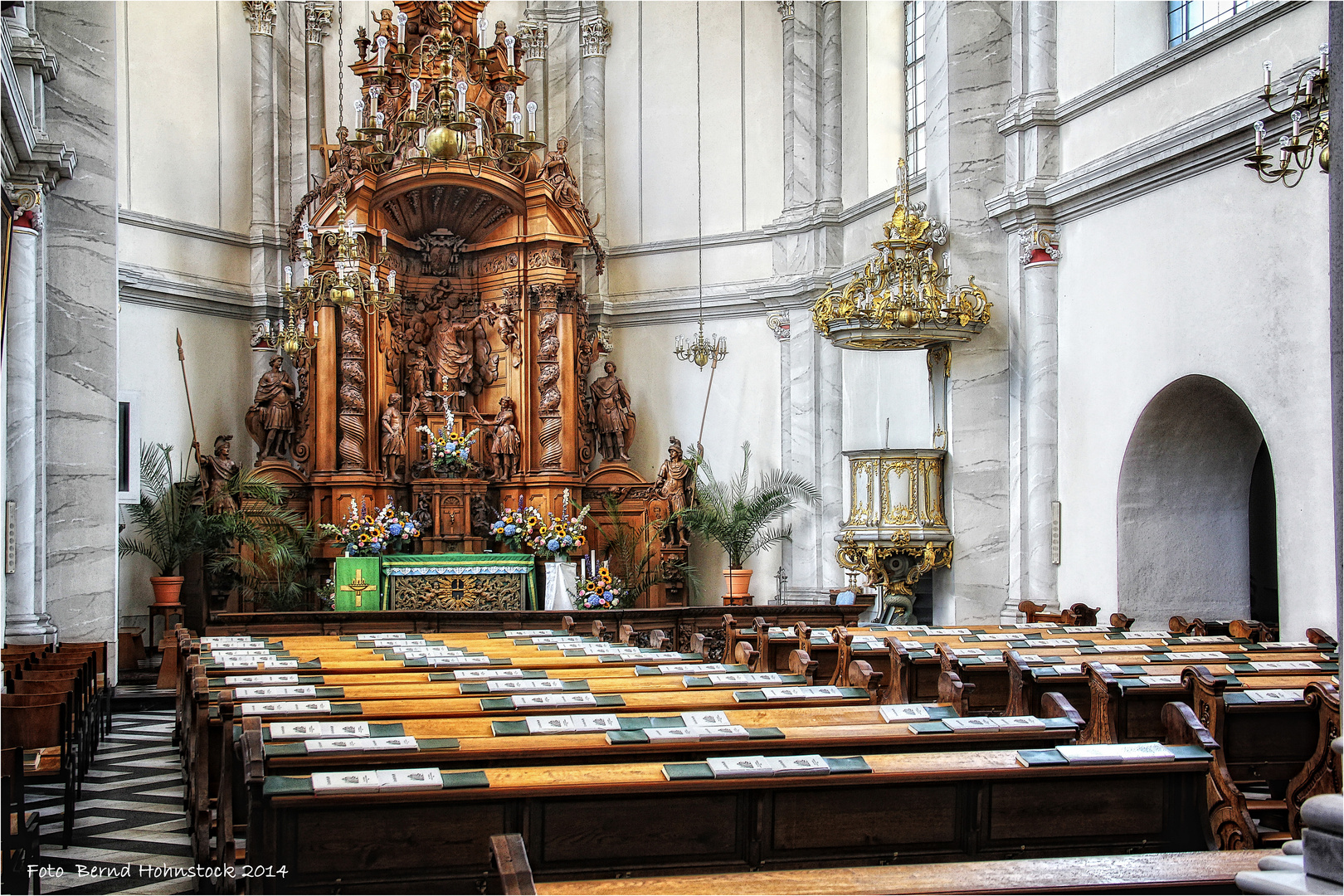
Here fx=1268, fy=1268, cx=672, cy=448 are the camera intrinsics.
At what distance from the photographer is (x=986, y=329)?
12219 mm

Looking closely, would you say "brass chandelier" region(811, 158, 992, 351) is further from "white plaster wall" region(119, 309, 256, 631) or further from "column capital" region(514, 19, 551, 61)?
"white plaster wall" region(119, 309, 256, 631)

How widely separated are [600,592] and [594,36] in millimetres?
7927

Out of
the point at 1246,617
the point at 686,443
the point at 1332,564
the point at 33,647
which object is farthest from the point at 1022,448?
the point at 33,647

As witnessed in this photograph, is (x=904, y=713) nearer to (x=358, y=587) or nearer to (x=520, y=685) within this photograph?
(x=520, y=685)

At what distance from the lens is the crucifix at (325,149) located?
16.1m

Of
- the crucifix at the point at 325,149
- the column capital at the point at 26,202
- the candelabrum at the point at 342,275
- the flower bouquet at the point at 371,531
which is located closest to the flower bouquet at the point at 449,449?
the flower bouquet at the point at 371,531

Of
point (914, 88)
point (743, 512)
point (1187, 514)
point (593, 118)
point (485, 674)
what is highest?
point (593, 118)

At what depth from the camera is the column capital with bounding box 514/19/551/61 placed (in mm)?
17750

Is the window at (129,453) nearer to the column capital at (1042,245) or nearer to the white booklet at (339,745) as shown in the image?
the column capital at (1042,245)

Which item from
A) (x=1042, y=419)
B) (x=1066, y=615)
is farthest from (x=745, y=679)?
(x=1042, y=419)

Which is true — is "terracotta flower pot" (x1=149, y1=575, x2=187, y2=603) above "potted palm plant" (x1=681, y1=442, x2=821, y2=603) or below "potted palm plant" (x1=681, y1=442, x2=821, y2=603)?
below

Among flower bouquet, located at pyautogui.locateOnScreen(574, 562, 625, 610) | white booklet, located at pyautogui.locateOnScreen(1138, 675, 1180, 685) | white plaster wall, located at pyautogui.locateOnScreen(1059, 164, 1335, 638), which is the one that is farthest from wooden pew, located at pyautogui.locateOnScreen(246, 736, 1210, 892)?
flower bouquet, located at pyautogui.locateOnScreen(574, 562, 625, 610)

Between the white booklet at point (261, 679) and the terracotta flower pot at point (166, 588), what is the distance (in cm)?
805

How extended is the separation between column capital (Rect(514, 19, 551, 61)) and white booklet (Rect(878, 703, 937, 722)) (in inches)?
575
